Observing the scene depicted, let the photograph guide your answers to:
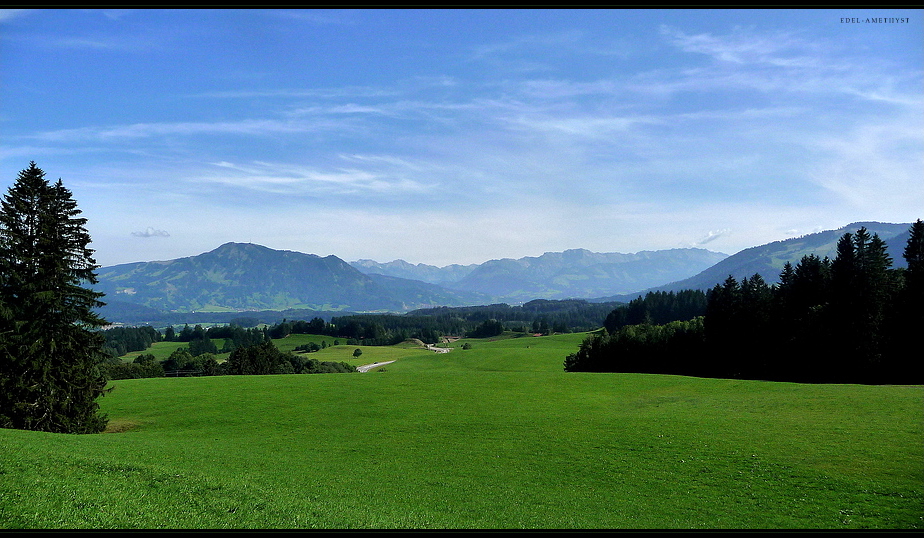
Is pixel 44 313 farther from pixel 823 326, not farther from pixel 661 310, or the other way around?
pixel 661 310

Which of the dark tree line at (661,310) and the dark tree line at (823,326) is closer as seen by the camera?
the dark tree line at (823,326)

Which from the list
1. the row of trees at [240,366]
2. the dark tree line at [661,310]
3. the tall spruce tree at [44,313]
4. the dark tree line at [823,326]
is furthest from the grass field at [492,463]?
the dark tree line at [661,310]

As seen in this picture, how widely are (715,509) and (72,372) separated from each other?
44884 mm

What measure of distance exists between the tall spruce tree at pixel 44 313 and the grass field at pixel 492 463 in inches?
216

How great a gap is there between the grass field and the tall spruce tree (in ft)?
18.0

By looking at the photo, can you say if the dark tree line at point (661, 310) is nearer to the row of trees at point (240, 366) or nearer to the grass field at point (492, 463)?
the row of trees at point (240, 366)

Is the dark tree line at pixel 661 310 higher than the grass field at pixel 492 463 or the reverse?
higher

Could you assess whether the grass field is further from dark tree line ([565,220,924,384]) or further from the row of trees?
the row of trees

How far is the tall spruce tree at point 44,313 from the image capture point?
34.0 metres

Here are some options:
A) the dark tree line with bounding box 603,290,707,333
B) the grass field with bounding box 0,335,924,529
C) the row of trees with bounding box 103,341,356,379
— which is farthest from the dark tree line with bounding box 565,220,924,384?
the row of trees with bounding box 103,341,356,379

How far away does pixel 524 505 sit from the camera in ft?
66.2

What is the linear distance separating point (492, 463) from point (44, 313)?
1410 inches

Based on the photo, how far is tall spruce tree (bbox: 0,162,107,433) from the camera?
112ft

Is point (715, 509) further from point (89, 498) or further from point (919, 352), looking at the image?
point (919, 352)
